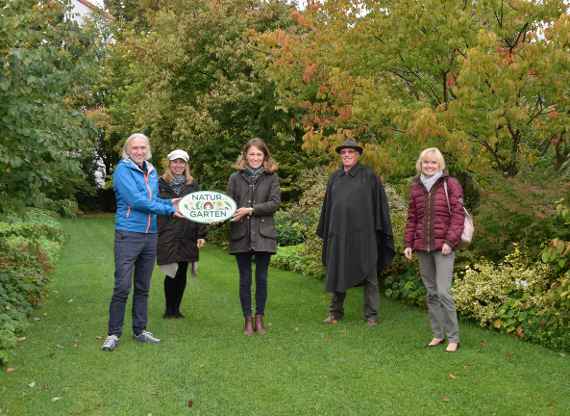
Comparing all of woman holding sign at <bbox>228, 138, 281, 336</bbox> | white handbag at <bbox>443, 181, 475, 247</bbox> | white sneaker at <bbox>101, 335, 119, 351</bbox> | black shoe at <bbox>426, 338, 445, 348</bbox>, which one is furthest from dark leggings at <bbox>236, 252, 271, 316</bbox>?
white handbag at <bbox>443, 181, 475, 247</bbox>

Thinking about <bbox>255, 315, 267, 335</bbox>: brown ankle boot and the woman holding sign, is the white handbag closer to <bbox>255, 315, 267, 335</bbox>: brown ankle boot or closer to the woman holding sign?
the woman holding sign

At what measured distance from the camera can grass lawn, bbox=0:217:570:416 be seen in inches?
191

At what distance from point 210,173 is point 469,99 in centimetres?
1254

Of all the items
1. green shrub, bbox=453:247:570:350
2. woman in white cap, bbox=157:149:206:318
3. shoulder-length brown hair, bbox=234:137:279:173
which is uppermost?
shoulder-length brown hair, bbox=234:137:279:173

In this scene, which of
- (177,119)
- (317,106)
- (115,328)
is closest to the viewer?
(115,328)

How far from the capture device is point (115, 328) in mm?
6477

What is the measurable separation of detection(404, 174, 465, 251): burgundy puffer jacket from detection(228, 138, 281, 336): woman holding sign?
56.5 inches

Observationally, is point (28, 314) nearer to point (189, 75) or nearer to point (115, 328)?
point (115, 328)

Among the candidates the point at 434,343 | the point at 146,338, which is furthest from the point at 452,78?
the point at 146,338

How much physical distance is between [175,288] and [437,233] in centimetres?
320

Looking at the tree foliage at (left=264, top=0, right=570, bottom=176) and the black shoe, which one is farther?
the tree foliage at (left=264, top=0, right=570, bottom=176)

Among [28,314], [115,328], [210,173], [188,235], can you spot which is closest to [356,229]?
[188,235]

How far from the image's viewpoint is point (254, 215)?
6789 millimetres

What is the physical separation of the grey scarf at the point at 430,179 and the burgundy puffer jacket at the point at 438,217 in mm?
29
